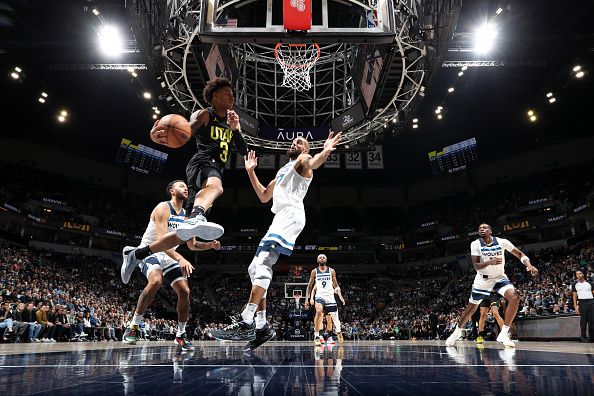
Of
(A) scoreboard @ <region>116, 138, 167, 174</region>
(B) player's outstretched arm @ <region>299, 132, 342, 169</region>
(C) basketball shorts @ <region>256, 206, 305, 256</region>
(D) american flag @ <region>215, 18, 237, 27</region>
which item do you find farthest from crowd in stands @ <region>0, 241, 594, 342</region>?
(B) player's outstretched arm @ <region>299, 132, 342, 169</region>

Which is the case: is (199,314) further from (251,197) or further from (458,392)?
(458,392)

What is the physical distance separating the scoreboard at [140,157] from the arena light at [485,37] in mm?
26515

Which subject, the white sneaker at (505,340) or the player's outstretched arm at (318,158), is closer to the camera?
the player's outstretched arm at (318,158)

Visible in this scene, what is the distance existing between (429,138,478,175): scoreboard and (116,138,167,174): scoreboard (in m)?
22.8

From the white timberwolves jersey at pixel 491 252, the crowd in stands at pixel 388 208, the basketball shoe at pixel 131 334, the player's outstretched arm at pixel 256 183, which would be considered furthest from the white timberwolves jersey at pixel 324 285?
the crowd in stands at pixel 388 208

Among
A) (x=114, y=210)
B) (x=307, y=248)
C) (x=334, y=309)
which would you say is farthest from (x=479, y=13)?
(x=114, y=210)

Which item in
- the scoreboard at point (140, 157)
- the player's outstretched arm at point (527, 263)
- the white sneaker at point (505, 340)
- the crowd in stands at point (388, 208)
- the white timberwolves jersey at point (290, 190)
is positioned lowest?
the white sneaker at point (505, 340)

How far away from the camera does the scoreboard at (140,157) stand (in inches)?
1293

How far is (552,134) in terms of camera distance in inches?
1265

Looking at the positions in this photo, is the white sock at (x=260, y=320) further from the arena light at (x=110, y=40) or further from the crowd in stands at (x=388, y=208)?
the crowd in stands at (x=388, y=208)

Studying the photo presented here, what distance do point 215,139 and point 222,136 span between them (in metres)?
0.13

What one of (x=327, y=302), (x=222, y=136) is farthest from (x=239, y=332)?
(x=327, y=302)

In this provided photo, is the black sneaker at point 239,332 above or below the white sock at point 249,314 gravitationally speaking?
below

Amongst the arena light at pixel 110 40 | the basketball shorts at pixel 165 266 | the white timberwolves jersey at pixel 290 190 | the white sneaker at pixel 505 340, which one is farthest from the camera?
Result: the arena light at pixel 110 40
